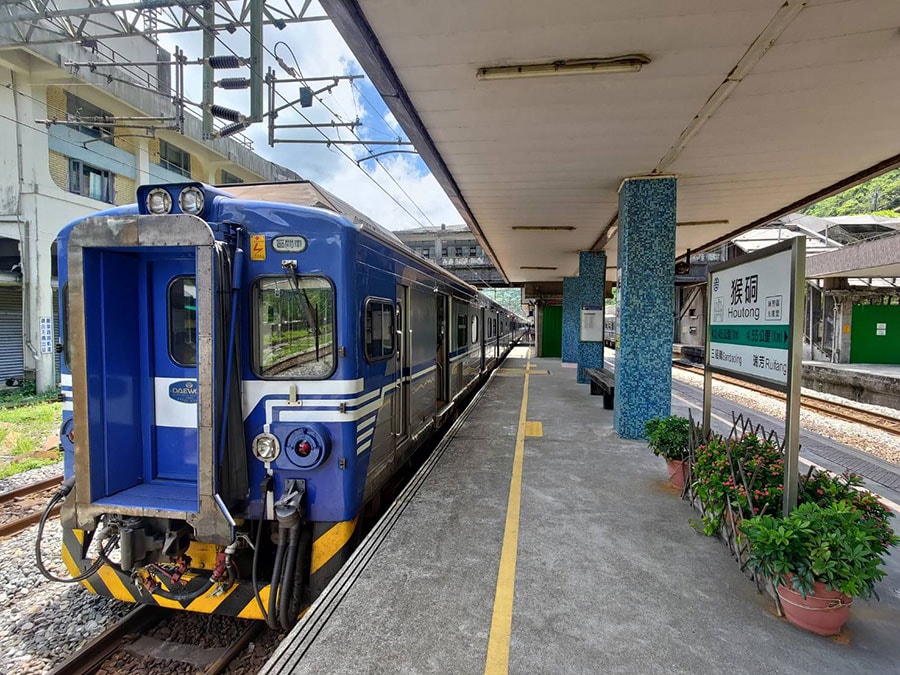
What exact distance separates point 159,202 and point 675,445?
16.6 ft

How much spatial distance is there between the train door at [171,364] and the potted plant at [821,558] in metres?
3.71

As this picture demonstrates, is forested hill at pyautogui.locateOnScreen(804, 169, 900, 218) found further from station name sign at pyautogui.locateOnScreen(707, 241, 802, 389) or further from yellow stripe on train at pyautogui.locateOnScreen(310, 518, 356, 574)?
yellow stripe on train at pyautogui.locateOnScreen(310, 518, 356, 574)

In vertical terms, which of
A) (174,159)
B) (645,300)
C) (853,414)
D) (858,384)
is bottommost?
(853,414)

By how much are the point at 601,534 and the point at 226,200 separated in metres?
3.85

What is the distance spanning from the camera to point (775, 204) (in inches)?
309

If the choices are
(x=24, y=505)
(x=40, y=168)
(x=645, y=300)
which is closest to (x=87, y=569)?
(x=24, y=505)

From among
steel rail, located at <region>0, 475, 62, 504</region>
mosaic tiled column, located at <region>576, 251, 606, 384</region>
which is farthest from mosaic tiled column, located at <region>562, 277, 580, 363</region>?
steel rail, located at <region>0, 475, 62, 504</region>

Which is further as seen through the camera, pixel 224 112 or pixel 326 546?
pixel 224 112

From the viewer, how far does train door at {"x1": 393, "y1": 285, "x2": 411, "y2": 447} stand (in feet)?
14.4

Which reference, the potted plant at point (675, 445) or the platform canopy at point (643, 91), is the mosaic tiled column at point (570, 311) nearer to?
Result: the platform canopy at point (643, 91)

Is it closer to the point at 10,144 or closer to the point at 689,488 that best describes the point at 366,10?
the point at 689,488

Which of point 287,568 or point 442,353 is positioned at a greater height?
point 442,353

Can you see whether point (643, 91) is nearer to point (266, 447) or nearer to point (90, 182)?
point (266, 447)

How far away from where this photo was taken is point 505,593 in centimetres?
302
